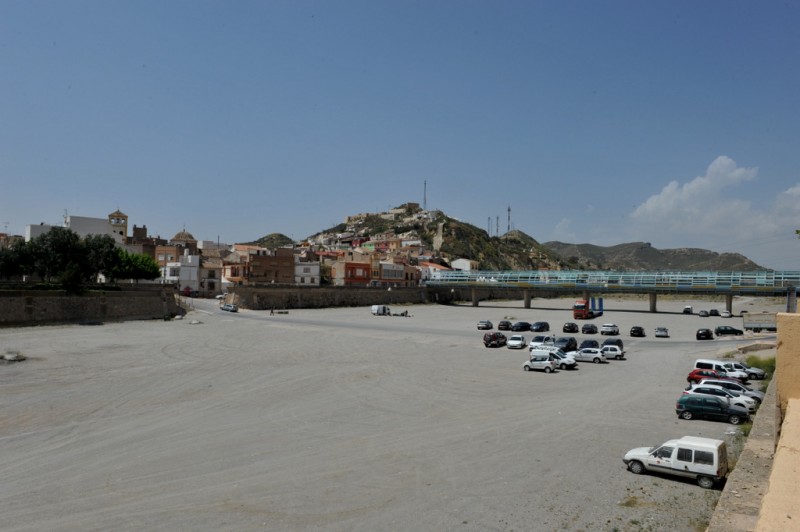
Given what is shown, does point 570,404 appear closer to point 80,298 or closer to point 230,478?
point 230,478

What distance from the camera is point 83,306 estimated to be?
5566 cm

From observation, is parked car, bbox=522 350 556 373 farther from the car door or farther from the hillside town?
the hillside town

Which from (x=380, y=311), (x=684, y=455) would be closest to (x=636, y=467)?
(x=684, y=455)

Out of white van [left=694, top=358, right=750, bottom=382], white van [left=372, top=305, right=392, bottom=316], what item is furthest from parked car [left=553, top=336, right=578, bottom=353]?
white van [left=372, top=305, right=392, bottom=316]

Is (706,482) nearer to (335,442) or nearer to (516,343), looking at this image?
(335,442)

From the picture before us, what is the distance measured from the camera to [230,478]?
44.6 ft

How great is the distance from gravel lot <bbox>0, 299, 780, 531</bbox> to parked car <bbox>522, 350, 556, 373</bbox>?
91cm

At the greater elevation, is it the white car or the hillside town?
the hillside town

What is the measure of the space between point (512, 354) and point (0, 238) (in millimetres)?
107006

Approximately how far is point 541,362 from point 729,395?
35.0 ft

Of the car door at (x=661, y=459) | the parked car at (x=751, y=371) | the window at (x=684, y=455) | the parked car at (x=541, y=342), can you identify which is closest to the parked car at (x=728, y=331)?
the parked car at (x=541, y=342)

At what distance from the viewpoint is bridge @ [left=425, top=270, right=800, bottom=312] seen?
6700 centimetres

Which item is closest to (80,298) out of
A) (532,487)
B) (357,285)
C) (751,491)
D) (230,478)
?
(357,285)

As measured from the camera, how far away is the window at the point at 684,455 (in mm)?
13222
